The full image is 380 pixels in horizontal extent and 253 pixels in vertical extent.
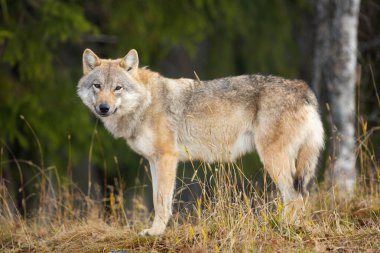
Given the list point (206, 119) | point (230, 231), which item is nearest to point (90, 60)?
point (206, 119)

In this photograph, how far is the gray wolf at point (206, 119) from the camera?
6.40 m

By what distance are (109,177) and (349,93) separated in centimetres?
636

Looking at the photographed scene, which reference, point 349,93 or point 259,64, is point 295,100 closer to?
point 349,93

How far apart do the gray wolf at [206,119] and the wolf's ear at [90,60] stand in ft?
0.03

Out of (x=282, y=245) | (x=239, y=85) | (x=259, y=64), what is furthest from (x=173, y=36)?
(x=282, y=245)

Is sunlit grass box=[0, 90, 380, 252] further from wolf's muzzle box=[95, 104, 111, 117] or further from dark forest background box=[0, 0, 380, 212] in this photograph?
dark forest background box=[0, 0, 380, 212]

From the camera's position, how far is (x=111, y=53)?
11703 millimetres

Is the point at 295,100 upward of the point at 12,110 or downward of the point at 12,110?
upward

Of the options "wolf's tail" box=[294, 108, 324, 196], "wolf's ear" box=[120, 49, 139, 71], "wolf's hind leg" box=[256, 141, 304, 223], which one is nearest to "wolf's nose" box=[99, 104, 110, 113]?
"wolf's ear" box=[120, 49, 139, 71]

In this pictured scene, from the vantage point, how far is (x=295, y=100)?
21.4 feet

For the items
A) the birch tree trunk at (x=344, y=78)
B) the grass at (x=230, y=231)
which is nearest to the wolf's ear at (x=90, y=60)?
the grass at (x=230, y=231)

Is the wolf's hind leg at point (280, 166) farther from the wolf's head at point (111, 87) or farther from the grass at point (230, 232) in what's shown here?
the wolf's head at point (111, 87)

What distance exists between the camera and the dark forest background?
9836 millimetres

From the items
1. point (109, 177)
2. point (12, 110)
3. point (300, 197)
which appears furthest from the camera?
point (109, 177)
